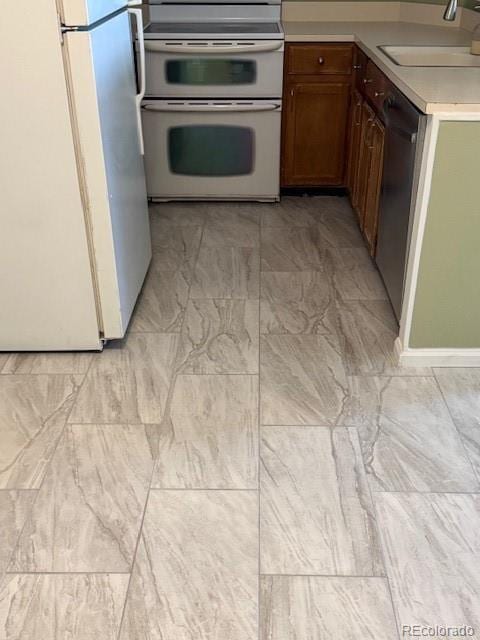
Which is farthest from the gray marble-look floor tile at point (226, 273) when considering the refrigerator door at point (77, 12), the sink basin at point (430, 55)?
the refrigerator door at point (77, 12)

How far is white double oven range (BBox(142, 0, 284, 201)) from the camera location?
3.54 meters

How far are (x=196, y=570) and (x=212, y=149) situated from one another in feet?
8.81

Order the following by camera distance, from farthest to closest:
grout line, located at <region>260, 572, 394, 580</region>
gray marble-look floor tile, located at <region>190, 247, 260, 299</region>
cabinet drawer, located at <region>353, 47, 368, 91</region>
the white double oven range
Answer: the white double oven range < cabinet drawer, located at <region>353, 47, 368, 91</region> < gray marble-look floor tile, located at <region>190, 247, 260, 299</region> < grout line, located at <region>260, 572, 394, 580</region>

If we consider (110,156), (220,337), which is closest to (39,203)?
(110,156)

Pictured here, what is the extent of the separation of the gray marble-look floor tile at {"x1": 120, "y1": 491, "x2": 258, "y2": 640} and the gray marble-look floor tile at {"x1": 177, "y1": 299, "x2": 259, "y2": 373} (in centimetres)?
67

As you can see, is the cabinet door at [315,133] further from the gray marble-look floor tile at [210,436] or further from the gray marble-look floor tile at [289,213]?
the gray marble-look floor tile at [210,436]

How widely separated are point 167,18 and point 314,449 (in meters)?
2.97

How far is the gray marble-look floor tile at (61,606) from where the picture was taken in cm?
148

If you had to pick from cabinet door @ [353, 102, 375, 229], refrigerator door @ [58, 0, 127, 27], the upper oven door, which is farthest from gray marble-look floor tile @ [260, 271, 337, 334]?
refrigerator door @ [58, 0, 127, 27]

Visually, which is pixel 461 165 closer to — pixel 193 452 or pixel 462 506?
pixel 462 506

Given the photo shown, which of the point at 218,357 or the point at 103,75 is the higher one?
the point at 103,75

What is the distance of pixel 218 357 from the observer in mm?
2500

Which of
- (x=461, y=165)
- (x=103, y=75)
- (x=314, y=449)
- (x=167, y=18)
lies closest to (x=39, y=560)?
(x=314, y=449)

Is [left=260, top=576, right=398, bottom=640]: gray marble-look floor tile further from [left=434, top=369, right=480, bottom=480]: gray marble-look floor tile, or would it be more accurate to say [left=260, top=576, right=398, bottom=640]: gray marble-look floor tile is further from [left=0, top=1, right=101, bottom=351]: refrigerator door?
[left=0, top=1, right=101, bottom=351]: refrigerator door
